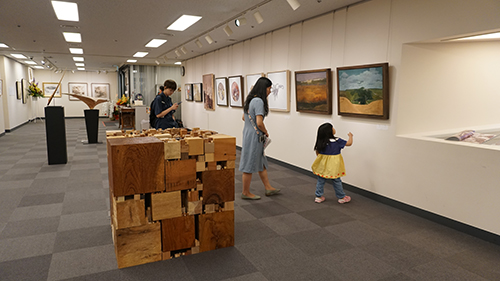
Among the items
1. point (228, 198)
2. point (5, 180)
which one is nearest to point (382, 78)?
point (228, 198)

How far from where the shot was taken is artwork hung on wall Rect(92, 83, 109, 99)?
21594 millimetres

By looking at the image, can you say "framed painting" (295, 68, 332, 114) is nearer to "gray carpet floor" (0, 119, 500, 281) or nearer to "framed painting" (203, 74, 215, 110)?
"gray carpet floor" (0, 119, 500, 281)

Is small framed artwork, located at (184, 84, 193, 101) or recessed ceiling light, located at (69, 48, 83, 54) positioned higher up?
recessed ceiling light, located at (69, 48, 83, 54)

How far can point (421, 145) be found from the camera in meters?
4.12

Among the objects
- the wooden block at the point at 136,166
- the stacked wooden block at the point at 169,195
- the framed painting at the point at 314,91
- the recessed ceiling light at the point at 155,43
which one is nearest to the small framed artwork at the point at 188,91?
the recessed ceiling light at the point at 155,43

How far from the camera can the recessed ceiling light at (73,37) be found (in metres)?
8.00

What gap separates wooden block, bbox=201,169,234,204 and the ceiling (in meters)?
3.26

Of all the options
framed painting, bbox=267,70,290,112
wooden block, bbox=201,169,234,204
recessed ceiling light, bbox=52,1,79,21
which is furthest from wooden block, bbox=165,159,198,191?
recessed ceiling light, bbox=52,1,79,21

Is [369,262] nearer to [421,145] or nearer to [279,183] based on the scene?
[421,145]

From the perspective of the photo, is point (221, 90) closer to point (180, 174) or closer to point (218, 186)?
point (218, 186)

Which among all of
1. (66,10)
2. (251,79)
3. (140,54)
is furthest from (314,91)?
(140,54)

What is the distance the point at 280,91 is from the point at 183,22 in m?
2.47

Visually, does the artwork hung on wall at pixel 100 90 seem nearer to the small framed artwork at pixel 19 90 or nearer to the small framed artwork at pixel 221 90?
the small framed artwork at pixel 19 90

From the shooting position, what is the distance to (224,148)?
311cm
